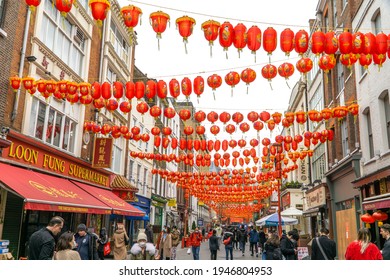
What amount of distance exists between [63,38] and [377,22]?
13.5 meters

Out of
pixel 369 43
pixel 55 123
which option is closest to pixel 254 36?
pixel 369 43

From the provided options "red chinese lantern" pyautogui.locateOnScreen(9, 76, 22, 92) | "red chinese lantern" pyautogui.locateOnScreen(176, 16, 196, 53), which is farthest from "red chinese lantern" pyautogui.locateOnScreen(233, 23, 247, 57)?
"red chinese lantern" pyautogui.locateOnScreen(9, 76, 22, 92)

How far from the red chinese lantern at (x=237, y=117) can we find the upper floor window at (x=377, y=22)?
6317mm

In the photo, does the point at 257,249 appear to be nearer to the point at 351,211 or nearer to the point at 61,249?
the point at 351,211

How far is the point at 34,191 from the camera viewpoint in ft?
35.1

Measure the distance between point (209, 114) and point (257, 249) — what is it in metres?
12.3

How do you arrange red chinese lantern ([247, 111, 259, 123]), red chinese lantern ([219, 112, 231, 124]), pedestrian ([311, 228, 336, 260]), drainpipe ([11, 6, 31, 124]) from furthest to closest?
red chinese lantern ([219, 112, 231, 124])
red chinese lantern ([247, 111, 259, 123])
drainpipe ([11, 6, 31, 124])
pedestrian ([311, 228, 336, 260])

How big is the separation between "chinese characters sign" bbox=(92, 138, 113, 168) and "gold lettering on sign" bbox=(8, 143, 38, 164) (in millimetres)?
5032

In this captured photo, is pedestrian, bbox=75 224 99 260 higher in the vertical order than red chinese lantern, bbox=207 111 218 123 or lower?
lower

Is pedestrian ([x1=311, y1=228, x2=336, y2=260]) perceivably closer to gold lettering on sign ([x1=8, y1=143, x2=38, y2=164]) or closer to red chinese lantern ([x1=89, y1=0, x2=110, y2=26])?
red chinese lantern ([x1=89, y1=0, x2=110, y2=26])

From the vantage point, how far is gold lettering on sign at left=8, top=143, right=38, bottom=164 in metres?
12.0

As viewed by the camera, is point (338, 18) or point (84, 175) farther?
point (338, 18)

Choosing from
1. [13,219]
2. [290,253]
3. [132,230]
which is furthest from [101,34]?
[290,253]

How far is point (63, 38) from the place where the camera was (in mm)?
16312
